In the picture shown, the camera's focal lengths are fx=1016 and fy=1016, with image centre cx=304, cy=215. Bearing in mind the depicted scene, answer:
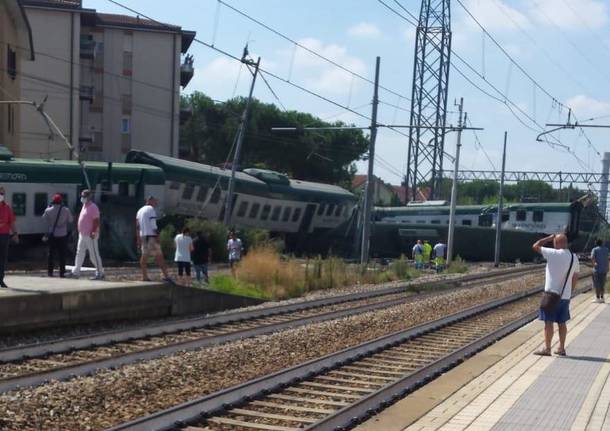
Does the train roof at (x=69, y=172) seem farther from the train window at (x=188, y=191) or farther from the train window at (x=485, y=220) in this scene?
the train window at (x=485, y=220)

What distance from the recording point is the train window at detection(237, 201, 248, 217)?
148ft

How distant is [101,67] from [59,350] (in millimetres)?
50488

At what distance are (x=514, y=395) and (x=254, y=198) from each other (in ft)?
118

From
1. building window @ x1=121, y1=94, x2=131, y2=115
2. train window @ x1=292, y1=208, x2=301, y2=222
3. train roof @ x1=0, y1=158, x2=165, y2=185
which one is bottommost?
train window @ x1=292, y1=208, x2=301, y2=222

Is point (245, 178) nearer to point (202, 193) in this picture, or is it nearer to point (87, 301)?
point (202, 193)

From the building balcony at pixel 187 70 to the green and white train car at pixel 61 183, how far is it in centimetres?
2707

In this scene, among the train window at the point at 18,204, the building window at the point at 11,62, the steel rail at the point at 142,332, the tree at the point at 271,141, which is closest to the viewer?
the steel rail at the point at 142,332

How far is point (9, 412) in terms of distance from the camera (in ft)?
28.8

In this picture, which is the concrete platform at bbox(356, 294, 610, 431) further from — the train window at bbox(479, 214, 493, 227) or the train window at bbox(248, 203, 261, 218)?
the train window at bbox(479, 214, 493, 227)

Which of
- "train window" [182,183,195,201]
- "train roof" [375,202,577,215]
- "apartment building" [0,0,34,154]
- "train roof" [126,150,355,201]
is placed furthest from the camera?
"train roof" [375,202,577,215]

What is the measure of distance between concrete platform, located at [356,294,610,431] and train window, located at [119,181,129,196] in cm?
2296

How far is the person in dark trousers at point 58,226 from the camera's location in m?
18.4

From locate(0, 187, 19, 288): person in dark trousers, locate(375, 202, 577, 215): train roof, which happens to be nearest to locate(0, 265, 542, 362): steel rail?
locate(0, 187, 19, 288): person in dark trousers

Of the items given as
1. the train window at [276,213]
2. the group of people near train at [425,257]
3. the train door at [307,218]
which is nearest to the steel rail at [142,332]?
the group of people near train at [425,257]
